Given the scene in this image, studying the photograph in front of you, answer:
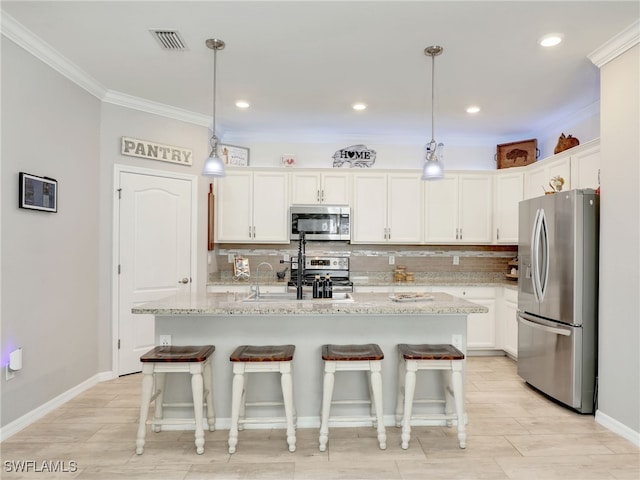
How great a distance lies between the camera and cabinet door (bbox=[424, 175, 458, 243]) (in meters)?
4.86

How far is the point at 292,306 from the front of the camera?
2.57m

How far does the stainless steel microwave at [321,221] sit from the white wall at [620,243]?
2.61 m

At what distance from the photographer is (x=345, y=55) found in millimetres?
3008

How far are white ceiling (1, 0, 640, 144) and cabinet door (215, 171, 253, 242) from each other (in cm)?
72

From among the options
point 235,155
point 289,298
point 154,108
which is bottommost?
point 289,298

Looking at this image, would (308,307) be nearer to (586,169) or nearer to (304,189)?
(304,189)

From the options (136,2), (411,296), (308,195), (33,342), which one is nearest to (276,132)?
(308,195)

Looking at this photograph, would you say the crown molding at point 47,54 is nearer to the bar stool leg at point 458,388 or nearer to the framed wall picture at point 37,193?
the framed wall picture at point 37,193

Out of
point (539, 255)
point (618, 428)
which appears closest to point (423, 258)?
point (539, 255)

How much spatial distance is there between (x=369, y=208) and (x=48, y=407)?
3670 mm

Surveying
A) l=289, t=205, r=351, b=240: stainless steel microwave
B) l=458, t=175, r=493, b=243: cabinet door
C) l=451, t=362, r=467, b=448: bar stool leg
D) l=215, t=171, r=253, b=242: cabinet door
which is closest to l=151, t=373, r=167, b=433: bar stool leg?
l=451, t=362, r=467, b=448: bar stool leg

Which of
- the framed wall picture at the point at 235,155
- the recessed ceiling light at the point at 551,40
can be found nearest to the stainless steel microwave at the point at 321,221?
the framed wall picture at the point at 235,155

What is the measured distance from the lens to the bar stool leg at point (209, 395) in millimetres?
2645

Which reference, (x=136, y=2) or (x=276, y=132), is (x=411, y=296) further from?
(x=276, y=132)
